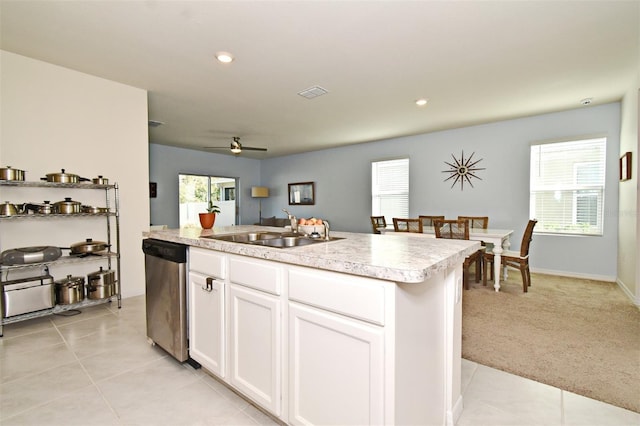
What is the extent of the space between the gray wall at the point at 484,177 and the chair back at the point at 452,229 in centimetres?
148

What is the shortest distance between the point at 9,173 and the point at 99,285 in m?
1.26

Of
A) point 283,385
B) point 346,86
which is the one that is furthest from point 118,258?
point 346,86

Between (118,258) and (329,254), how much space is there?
9.63ft

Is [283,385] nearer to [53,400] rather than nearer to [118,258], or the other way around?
[53,400]

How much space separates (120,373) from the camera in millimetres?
1903

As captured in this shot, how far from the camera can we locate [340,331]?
112 cm

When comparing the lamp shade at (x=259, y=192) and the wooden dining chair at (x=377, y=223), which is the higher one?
the lamp shade at (x=259, y=192)

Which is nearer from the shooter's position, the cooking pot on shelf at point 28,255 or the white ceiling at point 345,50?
the white ceiling at point 345,50

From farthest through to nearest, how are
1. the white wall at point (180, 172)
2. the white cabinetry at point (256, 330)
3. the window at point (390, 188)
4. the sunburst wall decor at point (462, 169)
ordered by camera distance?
the white wall at point (180, 172), the window at point (390, 188), the sunburst wall decor at point (462, 169), the white cabinetry at point (256, 330)

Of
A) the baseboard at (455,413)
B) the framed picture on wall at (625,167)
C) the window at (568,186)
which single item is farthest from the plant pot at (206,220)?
the window at (568,186)

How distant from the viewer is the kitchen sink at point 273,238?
1.98 metres

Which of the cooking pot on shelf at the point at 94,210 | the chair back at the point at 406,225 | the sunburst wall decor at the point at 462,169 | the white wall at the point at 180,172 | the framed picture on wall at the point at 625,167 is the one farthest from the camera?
the white wall at the point at 180,172

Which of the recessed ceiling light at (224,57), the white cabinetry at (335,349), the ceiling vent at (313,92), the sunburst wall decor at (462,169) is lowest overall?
the white cabinetry at (335,349)

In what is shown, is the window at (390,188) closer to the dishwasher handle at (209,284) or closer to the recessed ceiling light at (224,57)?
the recessed ceiling light at (224,57)
